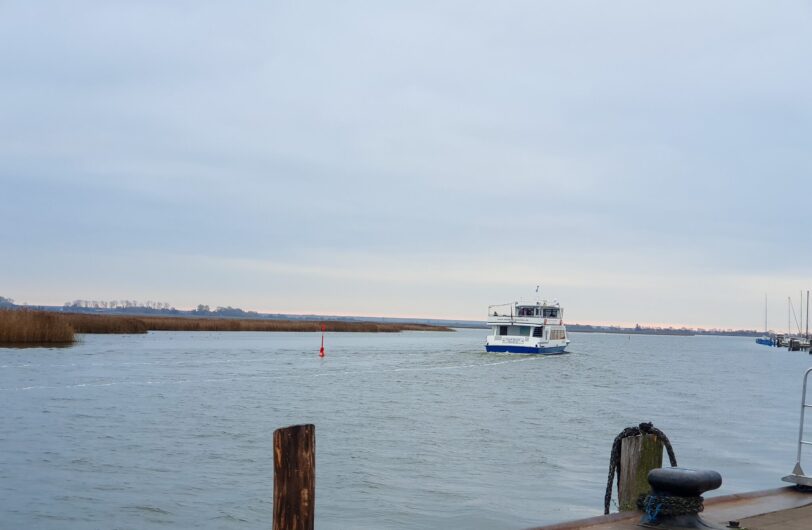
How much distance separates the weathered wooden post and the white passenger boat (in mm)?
59438

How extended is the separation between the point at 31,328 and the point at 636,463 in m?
53.6

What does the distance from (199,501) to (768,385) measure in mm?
46038

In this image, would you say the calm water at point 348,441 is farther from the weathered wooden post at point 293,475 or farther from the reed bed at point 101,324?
the reed bed at point 101,324

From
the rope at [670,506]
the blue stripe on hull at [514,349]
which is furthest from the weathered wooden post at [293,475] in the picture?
the blue stripe on hull at [514,349]

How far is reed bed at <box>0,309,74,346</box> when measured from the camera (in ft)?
174

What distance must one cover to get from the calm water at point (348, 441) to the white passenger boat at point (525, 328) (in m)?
19.5

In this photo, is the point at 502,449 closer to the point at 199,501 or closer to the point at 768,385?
the point at 199,501

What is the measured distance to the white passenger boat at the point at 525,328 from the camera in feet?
218

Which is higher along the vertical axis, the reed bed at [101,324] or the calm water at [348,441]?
the reed bed at [101,324]

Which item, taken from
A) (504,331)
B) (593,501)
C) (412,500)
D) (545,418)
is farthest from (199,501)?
(504,331)

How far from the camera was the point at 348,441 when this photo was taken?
72.7 ft

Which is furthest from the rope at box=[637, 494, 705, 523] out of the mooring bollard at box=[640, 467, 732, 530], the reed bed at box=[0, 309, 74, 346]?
the reed bed at box=[0, 309, 74, 346]

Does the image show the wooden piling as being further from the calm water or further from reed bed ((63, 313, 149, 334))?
reed bed ((63, 313, 149, 334))

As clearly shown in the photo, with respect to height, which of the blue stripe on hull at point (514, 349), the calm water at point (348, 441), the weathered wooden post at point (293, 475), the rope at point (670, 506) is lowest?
the calm water at point (348, 441)
